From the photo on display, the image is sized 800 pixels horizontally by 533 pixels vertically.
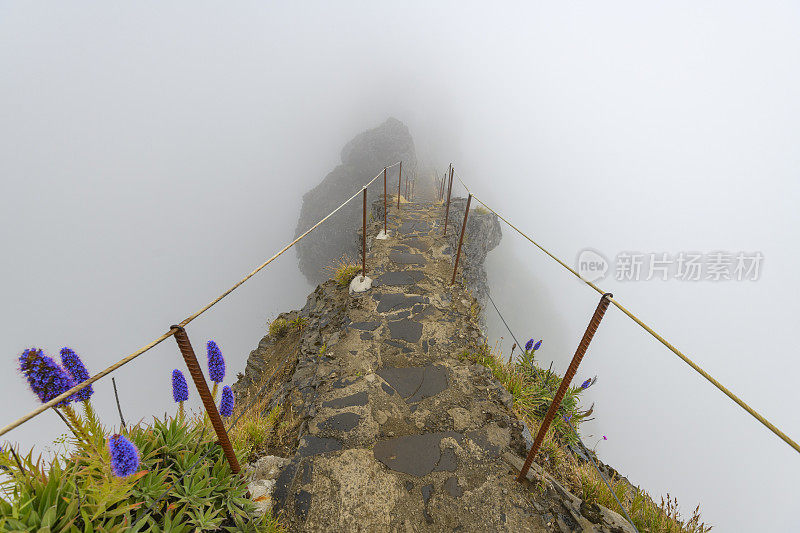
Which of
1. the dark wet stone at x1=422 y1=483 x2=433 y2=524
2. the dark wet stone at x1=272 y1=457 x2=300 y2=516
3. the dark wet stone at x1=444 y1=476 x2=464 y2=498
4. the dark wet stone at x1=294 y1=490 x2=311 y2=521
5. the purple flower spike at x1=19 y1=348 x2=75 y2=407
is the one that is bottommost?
the dark wet stone at x1=444 y1=476 x2=464 y2=498

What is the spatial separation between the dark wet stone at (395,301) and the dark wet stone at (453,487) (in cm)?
328

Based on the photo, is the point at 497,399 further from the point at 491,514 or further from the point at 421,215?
the point at 421,215

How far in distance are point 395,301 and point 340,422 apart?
2927mm

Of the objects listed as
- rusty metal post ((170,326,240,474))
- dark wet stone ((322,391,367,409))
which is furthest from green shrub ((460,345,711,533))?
rusty metal post ((170,326,240,474))

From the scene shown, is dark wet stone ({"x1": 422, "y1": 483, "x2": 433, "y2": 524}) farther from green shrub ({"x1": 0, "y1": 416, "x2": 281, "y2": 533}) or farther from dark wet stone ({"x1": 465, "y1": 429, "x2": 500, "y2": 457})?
green shrub ({"x1": 0, "y1": 416, "x2": 281, "y2": 533})

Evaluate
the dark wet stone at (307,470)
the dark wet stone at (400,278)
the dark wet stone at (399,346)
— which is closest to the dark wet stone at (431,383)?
the dark wet stone at (399,346)

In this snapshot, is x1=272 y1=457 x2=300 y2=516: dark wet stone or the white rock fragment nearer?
the white rock fragment

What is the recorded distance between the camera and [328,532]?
8.44ft

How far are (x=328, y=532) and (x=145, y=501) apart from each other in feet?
4.94

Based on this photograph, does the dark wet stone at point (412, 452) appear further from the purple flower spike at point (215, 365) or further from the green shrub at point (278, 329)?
the green shrub at point (278, 329)

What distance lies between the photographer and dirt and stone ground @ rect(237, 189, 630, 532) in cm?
272

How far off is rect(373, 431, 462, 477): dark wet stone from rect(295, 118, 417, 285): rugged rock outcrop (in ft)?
81.2

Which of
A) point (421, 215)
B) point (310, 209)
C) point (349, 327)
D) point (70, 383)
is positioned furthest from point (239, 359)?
point (70, 383)

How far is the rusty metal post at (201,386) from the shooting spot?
183 centimetres
